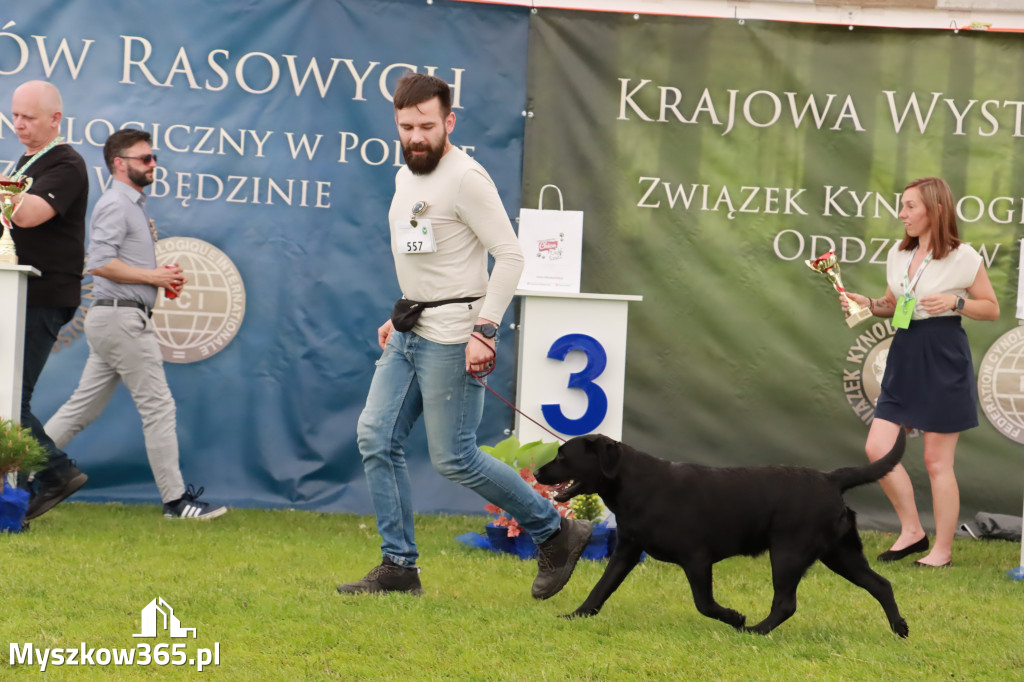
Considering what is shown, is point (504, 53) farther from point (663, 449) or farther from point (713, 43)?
point (663, 449)

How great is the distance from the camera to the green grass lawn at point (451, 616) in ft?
10.8

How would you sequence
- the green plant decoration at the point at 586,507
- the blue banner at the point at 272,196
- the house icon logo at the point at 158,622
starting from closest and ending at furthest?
1. the house icon logo at the point at 158,622
2. the green plant decoration at the point at 586,507
3. the blue banner at the point at 272,196

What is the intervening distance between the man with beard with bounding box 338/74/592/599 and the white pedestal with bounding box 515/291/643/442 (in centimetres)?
141

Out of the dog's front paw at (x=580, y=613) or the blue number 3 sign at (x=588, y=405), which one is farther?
the blue number 3 sign at (x=588, y=405)

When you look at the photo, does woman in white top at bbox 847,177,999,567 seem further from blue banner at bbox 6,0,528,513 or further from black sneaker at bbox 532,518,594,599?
blue banner at bbox 6,0,528,513

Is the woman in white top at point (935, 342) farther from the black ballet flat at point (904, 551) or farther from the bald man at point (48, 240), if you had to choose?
the bald man at point (48, 240)

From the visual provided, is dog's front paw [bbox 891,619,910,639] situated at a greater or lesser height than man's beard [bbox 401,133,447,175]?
lesser

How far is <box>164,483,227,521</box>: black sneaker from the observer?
5930 millimetres

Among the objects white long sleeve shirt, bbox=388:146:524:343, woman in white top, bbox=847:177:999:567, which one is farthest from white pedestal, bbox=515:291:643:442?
white long sleeve shirt, bbox=388:146:524:343

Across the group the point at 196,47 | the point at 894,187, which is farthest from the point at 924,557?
the point at 196,47

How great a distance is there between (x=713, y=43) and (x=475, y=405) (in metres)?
3.47

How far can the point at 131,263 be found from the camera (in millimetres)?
5719

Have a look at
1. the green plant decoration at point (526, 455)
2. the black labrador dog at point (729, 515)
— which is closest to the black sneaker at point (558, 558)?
the black labrador dog at point (729, 515)

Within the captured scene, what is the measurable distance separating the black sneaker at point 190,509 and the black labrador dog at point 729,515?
9.16 ft
